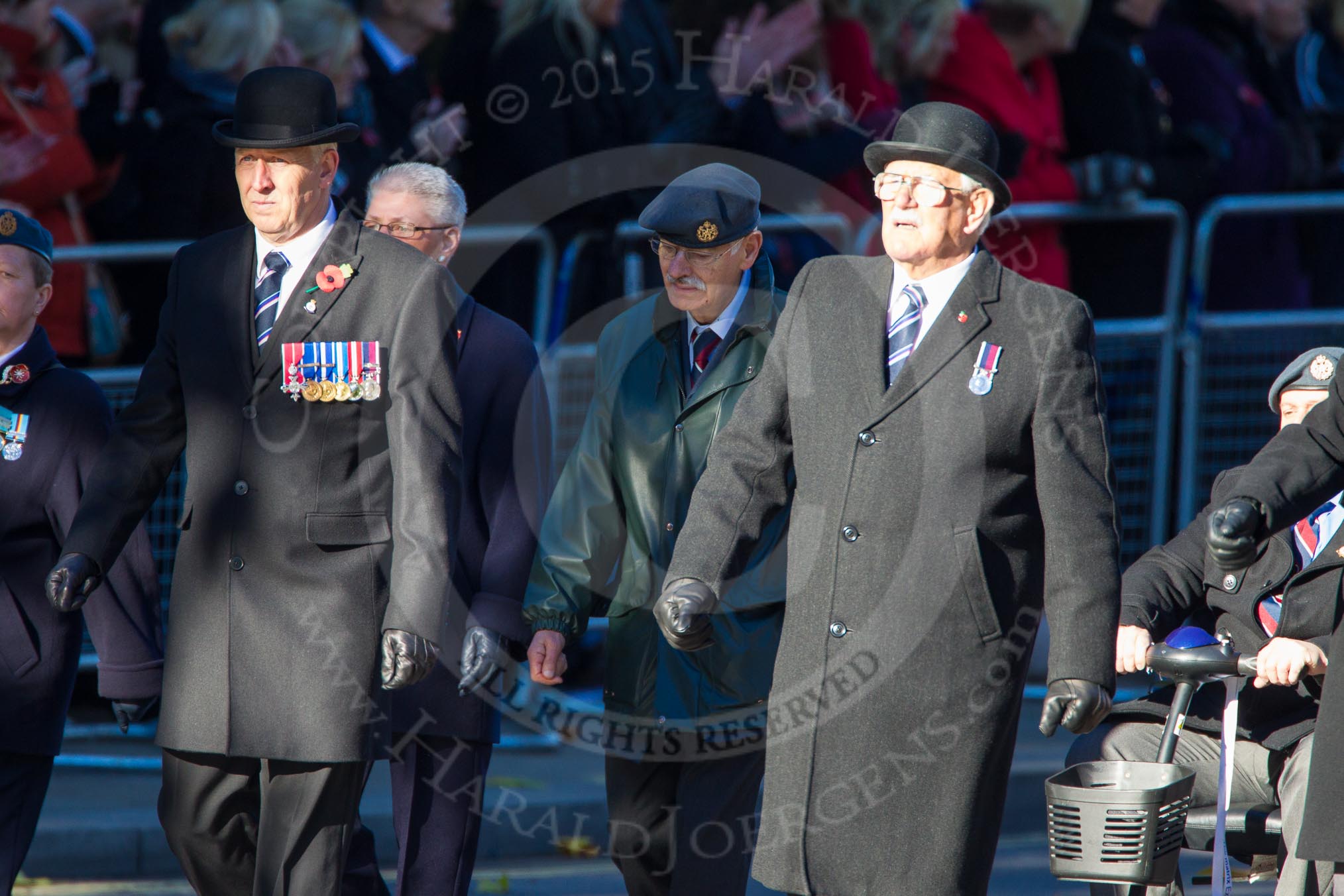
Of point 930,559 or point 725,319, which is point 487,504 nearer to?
point 725,319

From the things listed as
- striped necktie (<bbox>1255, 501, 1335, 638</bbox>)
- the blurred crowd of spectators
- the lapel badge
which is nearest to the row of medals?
the lapel badge

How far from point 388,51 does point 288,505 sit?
4126 millimetres

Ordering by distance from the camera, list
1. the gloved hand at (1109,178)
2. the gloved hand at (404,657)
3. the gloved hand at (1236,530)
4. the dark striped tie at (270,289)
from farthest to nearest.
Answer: the gloved hand at (1109,178), the dark striped tie at (270,289), the gloved hand at (404,657), the gloved hand at (1236,530)

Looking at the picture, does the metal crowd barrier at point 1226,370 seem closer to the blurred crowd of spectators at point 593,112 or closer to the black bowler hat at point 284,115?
the blurred crowd of spectators at point 593,112

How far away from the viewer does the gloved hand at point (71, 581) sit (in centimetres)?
479

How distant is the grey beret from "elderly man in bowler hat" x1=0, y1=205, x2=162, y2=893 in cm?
310

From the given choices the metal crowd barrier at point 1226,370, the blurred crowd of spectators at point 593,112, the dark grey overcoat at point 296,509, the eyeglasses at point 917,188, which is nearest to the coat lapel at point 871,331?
Result: the eyeglasses at point 917,188

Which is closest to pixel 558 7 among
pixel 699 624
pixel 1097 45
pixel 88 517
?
pixel 1097 45

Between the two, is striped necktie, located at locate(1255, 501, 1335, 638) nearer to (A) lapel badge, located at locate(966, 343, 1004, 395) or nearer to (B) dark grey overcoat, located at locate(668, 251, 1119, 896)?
(B) dark grey overcoat, located at locate(668, 251, 1119, 896)

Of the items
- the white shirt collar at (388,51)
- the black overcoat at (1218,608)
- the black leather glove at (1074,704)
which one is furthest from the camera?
the white shirt collar at (388,51)

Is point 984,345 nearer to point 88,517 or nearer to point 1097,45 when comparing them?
point 88,517

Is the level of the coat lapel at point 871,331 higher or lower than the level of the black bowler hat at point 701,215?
lower

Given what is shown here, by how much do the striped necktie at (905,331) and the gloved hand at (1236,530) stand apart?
740 mm

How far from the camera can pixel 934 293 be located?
4.49 metres
